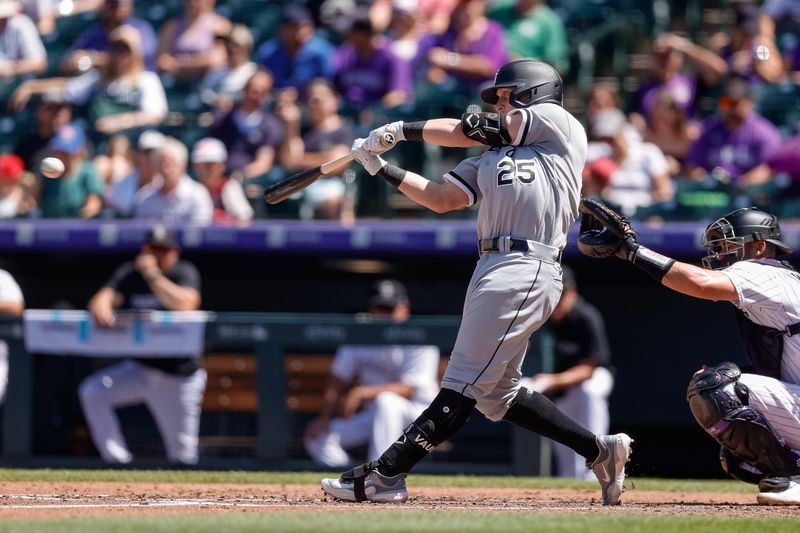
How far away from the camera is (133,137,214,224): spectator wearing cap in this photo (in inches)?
348

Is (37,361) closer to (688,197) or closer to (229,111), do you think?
(229,111)

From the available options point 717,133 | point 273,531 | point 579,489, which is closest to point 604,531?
point 273,531

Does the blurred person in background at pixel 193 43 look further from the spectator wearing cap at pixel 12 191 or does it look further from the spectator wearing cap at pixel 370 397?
the spectator wearing cap at pixel 370 397

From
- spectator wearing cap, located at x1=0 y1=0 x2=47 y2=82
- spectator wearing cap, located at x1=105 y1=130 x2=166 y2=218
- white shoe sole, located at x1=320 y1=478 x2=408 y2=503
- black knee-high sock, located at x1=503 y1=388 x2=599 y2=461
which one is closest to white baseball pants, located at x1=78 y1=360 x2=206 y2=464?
spectator wearing cap, located at x1=105 y1=130 x2=166 y2=218

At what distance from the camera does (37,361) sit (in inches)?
318

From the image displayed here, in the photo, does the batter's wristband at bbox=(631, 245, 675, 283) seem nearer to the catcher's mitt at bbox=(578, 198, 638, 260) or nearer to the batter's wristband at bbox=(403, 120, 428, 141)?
the catcher's mitt at bbox=(578, 198, 638, 260)

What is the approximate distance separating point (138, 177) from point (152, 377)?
6.23 ft

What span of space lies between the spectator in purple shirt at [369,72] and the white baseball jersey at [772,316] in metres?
5.17

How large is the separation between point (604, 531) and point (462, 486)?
236cm

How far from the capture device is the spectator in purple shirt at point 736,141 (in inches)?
340

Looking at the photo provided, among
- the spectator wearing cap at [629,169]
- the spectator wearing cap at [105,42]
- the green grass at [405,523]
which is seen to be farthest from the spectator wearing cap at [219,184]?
the green grass at [405,523]

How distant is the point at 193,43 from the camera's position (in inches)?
426

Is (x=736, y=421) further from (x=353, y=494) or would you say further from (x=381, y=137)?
(x=381, y=137)

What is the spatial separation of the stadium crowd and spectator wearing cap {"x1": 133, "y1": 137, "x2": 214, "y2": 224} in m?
0.02
